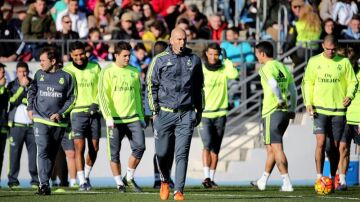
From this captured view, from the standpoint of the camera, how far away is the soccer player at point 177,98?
773 inches

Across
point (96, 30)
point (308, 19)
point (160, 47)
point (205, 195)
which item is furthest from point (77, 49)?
point (308, 19)

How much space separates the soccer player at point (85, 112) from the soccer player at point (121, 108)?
1.21 metres

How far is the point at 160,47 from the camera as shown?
24.9 m

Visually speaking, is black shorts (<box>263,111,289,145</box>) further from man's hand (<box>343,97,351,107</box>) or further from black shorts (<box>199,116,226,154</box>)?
black shorts (<box>199,116,226,154</box>)

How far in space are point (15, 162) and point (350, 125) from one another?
683 cm

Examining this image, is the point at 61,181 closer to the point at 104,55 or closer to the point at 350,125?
the point at 104,55

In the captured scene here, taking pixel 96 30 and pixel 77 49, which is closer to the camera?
pixel 77 49

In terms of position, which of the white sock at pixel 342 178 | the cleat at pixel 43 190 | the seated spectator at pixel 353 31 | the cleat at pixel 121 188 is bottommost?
the white sock at pixel 342 178

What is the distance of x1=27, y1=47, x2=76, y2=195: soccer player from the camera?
70.3ft

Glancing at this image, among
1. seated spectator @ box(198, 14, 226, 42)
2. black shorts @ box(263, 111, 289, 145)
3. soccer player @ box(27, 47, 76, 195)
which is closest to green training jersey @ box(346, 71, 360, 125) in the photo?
black shorts @ box(263, 111, 289, 145)

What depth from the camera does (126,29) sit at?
30141 millimetres

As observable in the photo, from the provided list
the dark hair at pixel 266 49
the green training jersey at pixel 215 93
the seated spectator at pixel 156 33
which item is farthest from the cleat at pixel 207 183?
the seated spectator at pixel 156 33

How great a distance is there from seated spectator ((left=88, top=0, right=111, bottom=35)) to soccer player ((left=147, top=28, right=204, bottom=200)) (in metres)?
10.8

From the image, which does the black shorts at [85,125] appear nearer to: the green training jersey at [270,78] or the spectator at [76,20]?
the green training jersey at [270,78]
